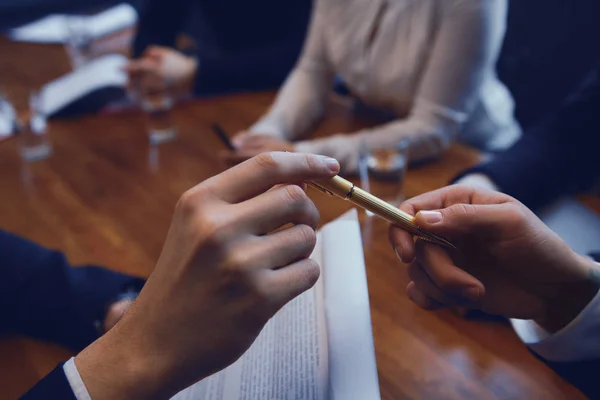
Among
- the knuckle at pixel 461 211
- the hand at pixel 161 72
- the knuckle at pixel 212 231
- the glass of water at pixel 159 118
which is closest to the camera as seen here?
the knuckle at pixel 212 231

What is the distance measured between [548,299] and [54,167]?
875 millimetres

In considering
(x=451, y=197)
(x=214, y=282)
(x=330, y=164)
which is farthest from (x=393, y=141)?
(x=214, y=282)

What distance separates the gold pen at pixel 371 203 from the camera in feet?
1.42

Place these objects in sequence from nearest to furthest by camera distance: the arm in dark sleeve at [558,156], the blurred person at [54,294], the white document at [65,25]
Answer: the blurred person at [54,294], the arm in dark sleeve at [558,156], the white document at [65,25]

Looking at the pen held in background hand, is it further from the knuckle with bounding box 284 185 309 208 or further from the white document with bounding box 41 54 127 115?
the knuckle with bounding box 284 185 309 208

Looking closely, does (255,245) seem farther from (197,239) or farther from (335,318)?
(335,318)

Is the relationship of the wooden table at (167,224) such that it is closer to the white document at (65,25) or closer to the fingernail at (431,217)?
the fingernail at (431,217)

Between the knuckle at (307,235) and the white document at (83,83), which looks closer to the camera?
the knuckle at (307,235)

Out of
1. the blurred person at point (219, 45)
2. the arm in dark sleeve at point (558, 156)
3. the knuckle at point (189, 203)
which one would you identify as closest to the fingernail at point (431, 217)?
the knuckle at point (189, 203)

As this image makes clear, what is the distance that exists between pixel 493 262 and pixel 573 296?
0.09 metres

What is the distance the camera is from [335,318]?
487 millimetres

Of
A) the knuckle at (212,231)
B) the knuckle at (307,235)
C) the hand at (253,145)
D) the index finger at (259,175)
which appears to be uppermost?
the index finger at (259,175)

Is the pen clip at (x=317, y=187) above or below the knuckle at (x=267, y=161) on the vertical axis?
below

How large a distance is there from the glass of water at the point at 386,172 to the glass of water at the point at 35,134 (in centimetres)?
64
